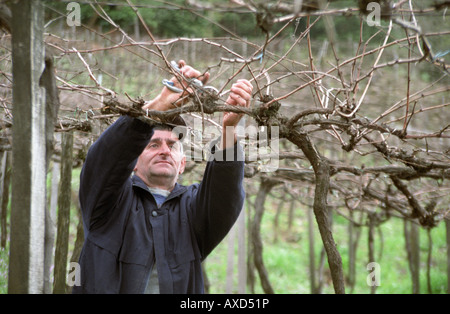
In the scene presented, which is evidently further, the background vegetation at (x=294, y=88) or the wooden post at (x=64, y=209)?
the wooden post at (x=64, y=209)

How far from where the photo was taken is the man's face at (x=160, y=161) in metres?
2.46

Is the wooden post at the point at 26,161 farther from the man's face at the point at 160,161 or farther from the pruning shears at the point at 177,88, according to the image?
the man's face at the point at 160,161

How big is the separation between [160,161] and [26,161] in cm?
92

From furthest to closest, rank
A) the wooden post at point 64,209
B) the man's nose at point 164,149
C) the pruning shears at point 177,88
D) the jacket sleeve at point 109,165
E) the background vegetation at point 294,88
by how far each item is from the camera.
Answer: the wooden post at point 64,209
the man's nose at point 164,149
the background vegetation at point 294,88
the jacket sleeve at point 109,165
the pruning shears at point 177,88

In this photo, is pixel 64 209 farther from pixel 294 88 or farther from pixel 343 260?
pixel 343 260

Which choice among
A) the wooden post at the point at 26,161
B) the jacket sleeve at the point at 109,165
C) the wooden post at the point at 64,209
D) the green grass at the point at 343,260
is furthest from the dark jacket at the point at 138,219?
the green grass at the point at 343,260

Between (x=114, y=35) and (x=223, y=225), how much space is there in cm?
619

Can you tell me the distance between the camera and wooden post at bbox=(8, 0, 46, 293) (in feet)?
5.29

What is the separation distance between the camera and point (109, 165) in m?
2.17

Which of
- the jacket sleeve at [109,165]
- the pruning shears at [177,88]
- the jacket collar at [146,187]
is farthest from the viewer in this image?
the jacket collar at [146,187]

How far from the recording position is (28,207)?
1.61 meters

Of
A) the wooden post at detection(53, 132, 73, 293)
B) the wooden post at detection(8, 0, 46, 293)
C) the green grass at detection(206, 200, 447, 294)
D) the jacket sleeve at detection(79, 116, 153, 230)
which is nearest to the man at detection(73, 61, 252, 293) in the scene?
the jacket sleeve at detection(79, 116, 153, 230)

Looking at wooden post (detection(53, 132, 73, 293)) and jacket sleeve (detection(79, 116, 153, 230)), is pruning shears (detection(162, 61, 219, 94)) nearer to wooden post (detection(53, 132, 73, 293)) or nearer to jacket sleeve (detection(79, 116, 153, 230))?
jacket sleeve (detection(79, 116, 153, 230))
